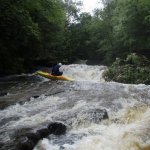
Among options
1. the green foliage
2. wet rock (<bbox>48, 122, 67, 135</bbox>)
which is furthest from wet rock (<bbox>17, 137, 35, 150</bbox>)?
the green foliage

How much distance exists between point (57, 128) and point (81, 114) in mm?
1461

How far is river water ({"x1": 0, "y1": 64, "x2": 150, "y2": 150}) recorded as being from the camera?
8.54 meters

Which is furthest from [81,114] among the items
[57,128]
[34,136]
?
[34,136]

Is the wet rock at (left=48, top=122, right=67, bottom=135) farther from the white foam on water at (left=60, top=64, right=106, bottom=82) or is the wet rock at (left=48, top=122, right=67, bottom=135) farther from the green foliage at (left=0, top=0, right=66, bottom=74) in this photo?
the white foam on water at (left=60, top=64, right=106, bottom=82)

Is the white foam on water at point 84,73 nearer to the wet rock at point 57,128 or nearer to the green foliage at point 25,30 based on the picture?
the green foliage at point 25,30

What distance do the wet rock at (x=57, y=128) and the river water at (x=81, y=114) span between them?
0.22 m

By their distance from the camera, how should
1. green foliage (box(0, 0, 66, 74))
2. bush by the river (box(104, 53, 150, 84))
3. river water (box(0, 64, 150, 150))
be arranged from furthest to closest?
green foliage (box(0, 0, 66, 74)) < bush by the river (box(104, 53, 150, 84)) < river water (box(0, 64, 150, 150))

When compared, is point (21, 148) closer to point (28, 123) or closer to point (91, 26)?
point (28, 123)

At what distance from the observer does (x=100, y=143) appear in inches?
332

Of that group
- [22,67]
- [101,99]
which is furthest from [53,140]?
[22,67]

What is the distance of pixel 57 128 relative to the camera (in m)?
9.48

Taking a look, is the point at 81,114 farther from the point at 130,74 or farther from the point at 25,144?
the point at 130,74

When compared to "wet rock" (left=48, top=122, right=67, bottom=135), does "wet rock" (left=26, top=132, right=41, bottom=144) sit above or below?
below

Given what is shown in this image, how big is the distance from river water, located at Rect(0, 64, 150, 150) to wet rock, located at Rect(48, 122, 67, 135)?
0.73ft
